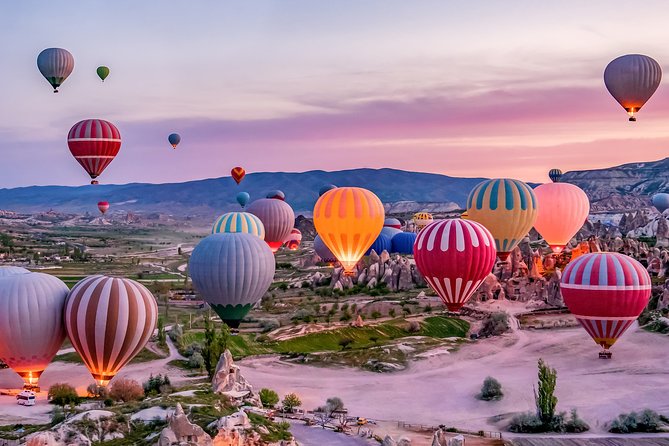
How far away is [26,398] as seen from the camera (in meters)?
38.3

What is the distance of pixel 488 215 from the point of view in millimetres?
59188

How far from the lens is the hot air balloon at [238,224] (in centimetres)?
7219

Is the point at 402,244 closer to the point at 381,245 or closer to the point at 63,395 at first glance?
the point at 381,245

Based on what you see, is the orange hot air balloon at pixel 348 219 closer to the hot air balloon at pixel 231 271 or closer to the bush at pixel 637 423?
the hot air balloon at pixel 231 271

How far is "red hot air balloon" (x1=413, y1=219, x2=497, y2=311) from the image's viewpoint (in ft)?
154

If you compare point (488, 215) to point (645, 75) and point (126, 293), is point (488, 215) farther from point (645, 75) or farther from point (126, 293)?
point (126, 293)

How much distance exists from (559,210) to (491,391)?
1194 inches

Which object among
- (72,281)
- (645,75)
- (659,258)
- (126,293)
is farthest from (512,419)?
(72,281)

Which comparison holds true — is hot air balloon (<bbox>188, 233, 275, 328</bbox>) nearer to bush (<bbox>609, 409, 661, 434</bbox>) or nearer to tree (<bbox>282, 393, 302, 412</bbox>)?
tree (<bbox>282, 393, 302, 412</bbox>)

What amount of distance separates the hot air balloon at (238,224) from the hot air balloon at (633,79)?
29.7 metres

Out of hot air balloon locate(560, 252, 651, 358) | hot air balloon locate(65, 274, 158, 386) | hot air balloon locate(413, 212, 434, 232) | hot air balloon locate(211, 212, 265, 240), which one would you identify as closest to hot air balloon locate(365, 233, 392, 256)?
hot air balloon locate(211, 212, 265, 240)

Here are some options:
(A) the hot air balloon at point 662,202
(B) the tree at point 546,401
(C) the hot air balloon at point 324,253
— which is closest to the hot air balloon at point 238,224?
(C) the hot air balloon at point 324,253

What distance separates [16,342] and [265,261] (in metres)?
13.9

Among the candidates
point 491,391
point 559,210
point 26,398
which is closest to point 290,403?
point 491,391
